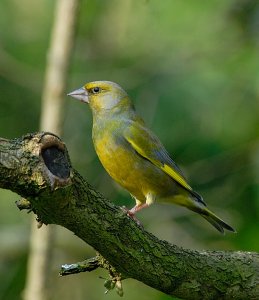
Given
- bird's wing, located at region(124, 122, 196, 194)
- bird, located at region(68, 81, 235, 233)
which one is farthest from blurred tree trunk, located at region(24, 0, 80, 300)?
bird's wing, located at region(124, 122, 196, 194)

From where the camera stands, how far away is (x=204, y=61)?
886cm

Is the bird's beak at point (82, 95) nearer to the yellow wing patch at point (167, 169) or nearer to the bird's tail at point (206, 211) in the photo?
the yellow wing patch at point (167, 169)

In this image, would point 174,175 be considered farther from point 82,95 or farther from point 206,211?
point 82,95

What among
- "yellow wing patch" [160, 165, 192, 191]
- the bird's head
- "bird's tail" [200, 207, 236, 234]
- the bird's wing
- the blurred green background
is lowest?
"bird's tail" [200, 207, 236, 234]

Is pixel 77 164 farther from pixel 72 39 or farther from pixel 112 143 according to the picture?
pixel 112 143

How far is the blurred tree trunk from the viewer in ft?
21.3

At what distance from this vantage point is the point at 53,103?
6559 millimetres

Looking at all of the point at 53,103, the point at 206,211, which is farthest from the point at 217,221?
the point at 53,103

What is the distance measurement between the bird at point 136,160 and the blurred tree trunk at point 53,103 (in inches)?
24.7

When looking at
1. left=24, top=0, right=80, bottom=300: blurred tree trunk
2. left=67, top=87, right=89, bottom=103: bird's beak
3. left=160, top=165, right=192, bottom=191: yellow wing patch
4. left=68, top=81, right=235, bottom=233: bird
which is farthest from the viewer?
left=24, top=0, right=80, bottom=300: blurred tree trunk

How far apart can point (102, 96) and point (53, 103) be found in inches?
25.6

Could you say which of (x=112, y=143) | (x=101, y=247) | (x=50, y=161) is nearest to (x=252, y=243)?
(x=112, y=143)

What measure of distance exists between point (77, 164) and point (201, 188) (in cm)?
122

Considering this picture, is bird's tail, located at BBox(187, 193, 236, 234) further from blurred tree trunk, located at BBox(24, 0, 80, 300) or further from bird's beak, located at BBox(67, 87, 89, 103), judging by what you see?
blurred tree trunk, located at BBox(24, 0, 80, 300)
